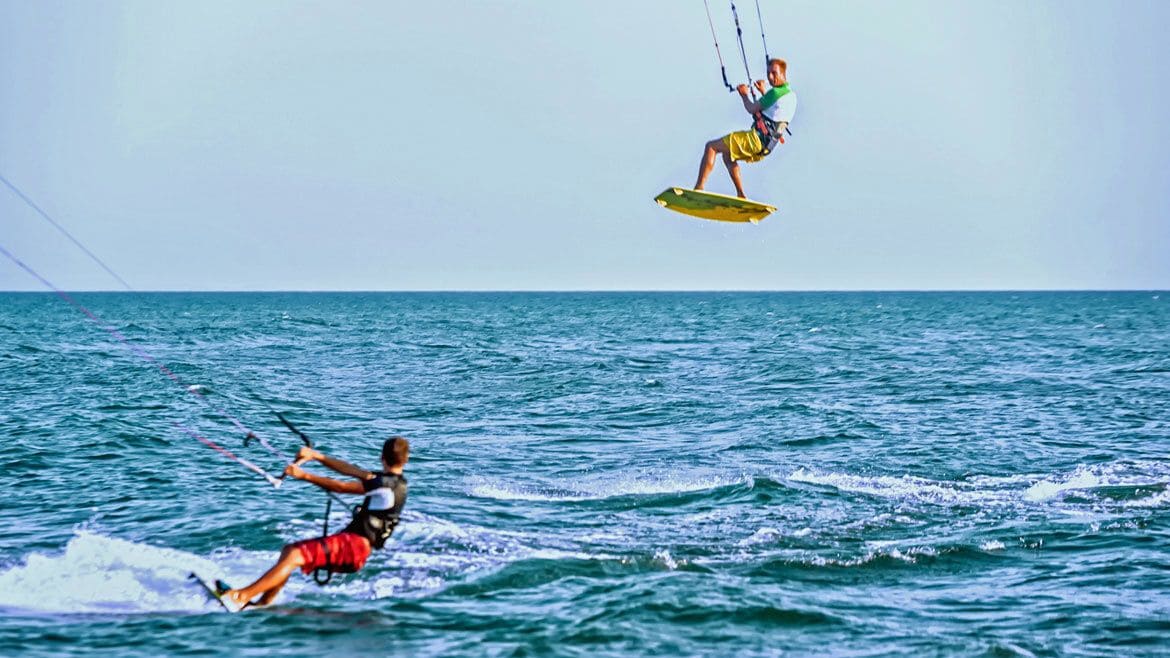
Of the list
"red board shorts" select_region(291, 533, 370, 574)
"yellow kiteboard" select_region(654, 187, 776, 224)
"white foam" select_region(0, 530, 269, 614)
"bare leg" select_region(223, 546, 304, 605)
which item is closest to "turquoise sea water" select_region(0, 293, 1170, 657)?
"white foam" select_region(0, 530, 269, 614)

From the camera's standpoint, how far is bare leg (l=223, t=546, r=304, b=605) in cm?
1283

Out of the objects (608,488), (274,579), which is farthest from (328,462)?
(608,488)

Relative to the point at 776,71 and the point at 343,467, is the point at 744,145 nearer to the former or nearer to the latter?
the point at 776,71

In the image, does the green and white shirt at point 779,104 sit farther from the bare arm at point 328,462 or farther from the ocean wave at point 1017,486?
the ocean wave at point 1017,486

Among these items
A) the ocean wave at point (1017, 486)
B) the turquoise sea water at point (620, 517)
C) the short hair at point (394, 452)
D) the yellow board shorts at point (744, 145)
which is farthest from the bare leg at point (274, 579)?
the ocean wave at point (1017, 486)

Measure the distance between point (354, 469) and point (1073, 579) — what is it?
348 inches

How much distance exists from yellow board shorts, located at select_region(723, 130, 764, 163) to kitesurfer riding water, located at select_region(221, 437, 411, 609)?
5832mm

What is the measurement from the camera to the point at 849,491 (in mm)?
21469

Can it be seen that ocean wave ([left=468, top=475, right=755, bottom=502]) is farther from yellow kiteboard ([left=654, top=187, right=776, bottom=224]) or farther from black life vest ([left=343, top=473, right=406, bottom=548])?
black life vest ([left=343, top=473, right=406, bottom=548])

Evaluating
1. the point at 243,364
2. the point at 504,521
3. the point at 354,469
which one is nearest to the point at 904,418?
the point at 504,521

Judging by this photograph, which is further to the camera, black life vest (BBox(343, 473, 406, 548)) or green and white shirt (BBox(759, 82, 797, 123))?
green and white shirt (BBox(759, 82, 797, 123))

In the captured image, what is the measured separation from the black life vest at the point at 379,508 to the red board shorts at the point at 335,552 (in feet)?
0.34

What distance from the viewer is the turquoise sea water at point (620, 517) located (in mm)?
13445

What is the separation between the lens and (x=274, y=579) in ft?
42.7
